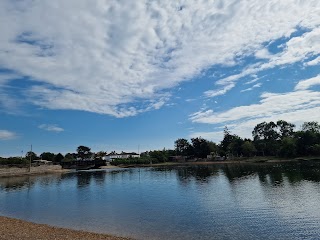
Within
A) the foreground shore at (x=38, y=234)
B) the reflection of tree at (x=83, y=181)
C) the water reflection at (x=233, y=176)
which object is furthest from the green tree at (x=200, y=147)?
the foreground shore at (x=38, y=234)

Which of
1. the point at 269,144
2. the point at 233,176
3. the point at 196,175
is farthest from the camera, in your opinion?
the point at 269,144

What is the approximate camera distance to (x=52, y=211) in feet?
116

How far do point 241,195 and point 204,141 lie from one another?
151245 millimetres

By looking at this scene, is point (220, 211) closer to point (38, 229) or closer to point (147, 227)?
point (147, 227)

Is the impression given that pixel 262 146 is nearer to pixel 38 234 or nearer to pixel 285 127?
Result: pixel 285 127

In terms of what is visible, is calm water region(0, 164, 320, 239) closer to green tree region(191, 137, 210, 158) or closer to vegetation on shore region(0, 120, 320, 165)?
vegetation on shore region(0, 120, 320, 165)

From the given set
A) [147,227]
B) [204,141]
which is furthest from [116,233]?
[204,141]

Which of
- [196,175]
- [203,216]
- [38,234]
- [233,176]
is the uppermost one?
[196,175]

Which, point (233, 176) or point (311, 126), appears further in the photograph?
point (311, 126)

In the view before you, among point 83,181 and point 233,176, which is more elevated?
point 83,181

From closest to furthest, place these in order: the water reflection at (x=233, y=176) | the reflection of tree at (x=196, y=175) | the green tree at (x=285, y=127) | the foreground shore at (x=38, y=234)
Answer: the foreground shore at (x=38, y=234) < the water reflection at (x=233, y=176) < the reflection of tree at (x=196, y=175) < the green tree at (x=285, y=127)

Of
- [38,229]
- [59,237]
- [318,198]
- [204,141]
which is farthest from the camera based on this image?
[204,141]

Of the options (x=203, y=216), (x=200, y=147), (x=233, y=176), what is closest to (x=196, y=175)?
(x=233, y=176)

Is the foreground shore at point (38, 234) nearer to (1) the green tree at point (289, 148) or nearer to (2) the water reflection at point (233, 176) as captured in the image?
(2) the water reflection at point (233, 176)
